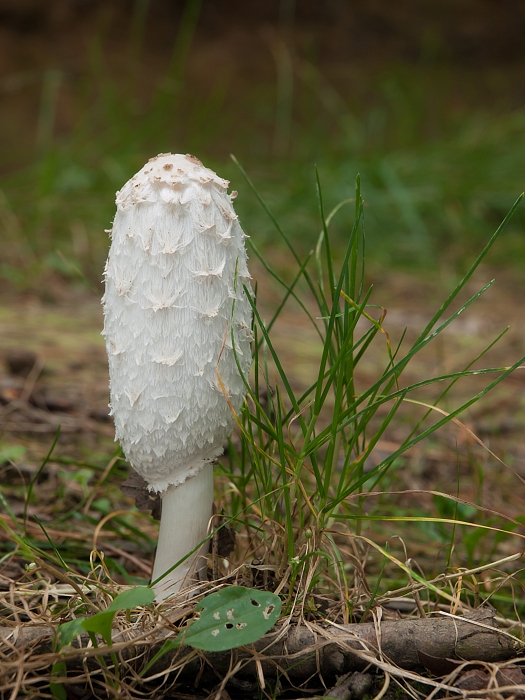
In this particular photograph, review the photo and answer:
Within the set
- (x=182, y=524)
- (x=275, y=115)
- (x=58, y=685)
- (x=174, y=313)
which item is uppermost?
(x=275, y=115)

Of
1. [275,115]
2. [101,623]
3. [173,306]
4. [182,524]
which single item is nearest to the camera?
[101,623]

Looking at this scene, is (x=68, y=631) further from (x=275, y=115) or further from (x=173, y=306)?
(x=275, y=115)

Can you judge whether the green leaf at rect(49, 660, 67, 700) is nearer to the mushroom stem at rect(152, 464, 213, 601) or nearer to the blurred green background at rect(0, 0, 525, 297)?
the mushroom stem at rect(152, 464, 213, 601)

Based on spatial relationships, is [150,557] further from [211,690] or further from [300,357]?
[300,357]

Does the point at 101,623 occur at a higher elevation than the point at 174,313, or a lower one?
lower

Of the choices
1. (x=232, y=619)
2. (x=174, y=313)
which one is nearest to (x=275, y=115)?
(x=174, y=313)

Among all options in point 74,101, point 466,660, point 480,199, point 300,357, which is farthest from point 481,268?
point 466,660
